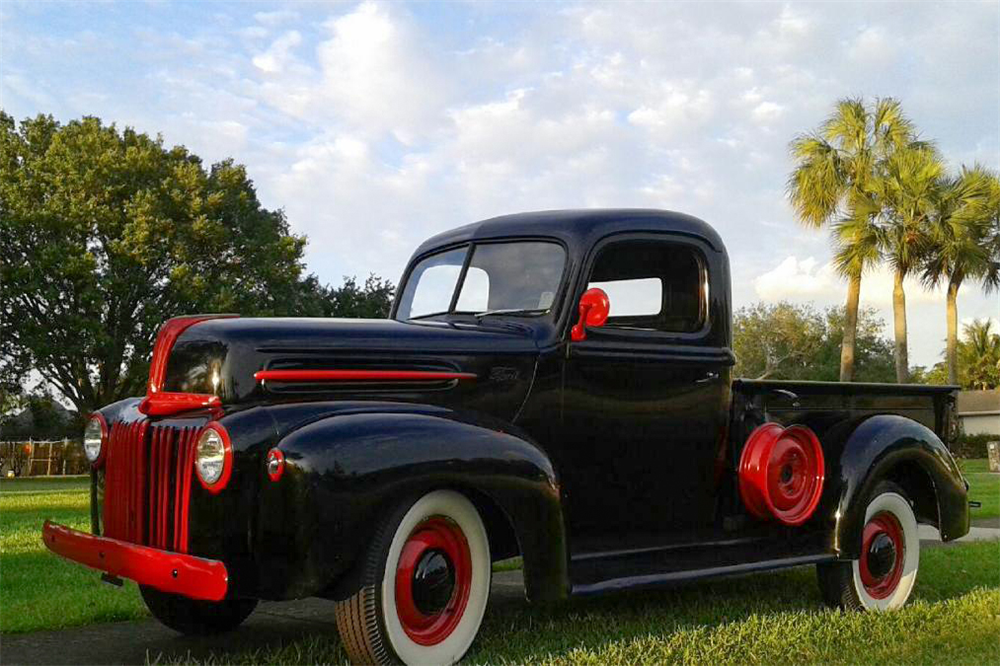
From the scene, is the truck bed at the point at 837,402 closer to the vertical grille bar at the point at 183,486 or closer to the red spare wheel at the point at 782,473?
the red spare wheel at the point at 782,473

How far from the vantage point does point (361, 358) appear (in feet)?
14.5

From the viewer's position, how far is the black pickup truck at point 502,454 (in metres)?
3.89

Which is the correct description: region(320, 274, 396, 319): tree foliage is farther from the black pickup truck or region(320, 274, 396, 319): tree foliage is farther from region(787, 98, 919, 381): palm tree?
the black pickup truck

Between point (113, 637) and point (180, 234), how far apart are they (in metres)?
24.3

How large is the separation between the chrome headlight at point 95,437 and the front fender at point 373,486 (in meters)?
1.29

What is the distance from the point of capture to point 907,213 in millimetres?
26344

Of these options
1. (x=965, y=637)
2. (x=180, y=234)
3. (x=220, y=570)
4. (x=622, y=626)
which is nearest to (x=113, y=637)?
(x=220, y=570)

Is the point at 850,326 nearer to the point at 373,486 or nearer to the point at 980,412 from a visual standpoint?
the point at 373,486

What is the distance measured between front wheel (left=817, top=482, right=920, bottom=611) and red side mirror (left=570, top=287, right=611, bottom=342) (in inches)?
80.9

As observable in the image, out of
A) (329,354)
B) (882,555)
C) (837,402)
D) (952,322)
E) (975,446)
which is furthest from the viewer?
(975,446)

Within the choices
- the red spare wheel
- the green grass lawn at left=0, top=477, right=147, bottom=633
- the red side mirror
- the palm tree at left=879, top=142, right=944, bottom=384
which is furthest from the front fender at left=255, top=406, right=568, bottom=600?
the palm tree at left=879, top=142, right=944, bottom=384

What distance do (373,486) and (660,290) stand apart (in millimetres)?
2376

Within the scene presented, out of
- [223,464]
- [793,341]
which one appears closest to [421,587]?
[223,464]

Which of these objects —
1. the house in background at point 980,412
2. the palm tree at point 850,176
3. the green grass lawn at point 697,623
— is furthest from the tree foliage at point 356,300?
the house in background at point 980,412
